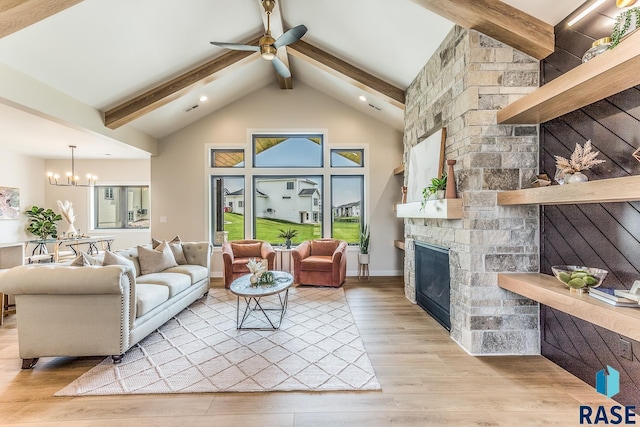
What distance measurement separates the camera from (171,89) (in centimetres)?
470

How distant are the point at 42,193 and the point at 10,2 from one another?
703 cm

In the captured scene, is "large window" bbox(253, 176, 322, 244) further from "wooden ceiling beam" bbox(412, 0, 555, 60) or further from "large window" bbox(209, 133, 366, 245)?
"wooden ceiling beam" bbox(412, 0, 555, 60)

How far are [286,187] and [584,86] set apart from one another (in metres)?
5.20

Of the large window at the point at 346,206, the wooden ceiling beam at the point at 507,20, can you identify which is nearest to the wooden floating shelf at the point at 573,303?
the wooden ceiling beam at the point at 507,20

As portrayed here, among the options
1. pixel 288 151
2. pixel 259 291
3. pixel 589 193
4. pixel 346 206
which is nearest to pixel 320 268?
pixel 346 206

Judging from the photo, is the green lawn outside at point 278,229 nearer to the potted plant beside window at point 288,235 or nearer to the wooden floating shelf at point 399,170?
the potted plant beside window at point 288,235

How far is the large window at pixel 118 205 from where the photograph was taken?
310 inches

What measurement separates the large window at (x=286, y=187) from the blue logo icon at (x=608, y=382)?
447 cm

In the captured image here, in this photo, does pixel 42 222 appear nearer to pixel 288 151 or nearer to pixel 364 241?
pixel 288 151

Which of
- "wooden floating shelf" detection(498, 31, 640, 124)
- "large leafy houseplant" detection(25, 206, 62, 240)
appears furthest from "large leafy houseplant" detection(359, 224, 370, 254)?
"large leafy houseplant" detection(25, 206, 62, 240)

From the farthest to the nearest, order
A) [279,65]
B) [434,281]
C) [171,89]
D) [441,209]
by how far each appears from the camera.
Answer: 1. [171,89]
2. [279,65]
3. [434,281]
4. [441,209]

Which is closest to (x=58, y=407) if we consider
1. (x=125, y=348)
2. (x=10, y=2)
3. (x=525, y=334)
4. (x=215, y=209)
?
(x=125, y=348)

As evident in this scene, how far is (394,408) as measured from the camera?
2049 millimetres

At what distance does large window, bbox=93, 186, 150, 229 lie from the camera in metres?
7.88
